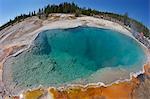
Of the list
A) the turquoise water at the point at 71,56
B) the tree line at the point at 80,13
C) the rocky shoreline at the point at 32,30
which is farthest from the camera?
the tree line at the point at 80,13

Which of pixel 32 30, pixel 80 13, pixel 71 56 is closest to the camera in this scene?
pixel 71 56

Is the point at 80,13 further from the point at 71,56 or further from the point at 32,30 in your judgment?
the point at 71,56

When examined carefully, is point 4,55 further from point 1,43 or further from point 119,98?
point 119,98

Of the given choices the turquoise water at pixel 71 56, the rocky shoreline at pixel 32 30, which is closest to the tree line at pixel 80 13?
the rocky shoreline at pixel 32 30

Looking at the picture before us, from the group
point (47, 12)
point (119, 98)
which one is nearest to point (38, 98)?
point (119, 98)

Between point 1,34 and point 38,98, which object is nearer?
point 38,98

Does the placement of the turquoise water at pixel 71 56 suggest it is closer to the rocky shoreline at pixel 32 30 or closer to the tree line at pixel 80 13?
the rocky shoreline at pixel 32 30

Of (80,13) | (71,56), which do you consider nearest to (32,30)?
(80,13)

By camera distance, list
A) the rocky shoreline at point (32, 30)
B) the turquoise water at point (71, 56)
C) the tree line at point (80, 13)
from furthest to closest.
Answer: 1. the tree line at point (80, 13)
2. the rocky shoreline at point (32, 30)
3. the turquoise water at point (71, 56)
